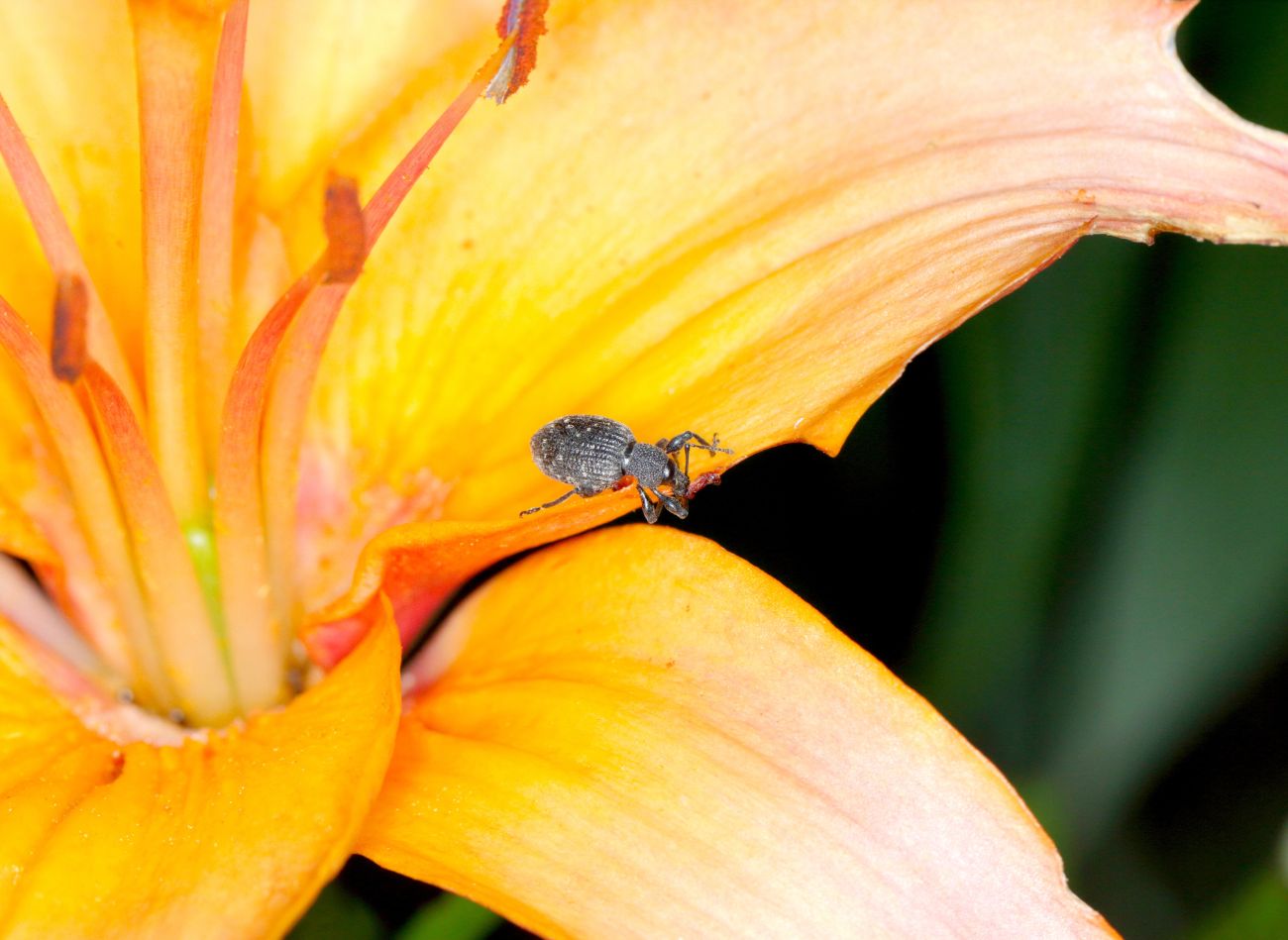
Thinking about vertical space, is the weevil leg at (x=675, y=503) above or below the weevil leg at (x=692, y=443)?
below

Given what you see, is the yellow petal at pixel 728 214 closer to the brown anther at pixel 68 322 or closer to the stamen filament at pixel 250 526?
the stamen filament at pixel 250 526

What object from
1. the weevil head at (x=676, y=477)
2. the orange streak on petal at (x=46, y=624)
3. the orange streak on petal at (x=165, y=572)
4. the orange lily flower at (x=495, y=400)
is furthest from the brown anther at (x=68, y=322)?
the weevil head at (x=676, y=477)

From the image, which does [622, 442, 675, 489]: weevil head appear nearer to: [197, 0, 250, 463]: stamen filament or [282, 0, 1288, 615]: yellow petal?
[282, 0, 1288, 615]: yellow petal

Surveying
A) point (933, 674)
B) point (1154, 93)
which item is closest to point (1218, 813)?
point (933, 674)

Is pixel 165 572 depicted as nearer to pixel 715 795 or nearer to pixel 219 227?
pixel 219 227

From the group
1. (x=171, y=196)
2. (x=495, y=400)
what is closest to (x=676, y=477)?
(x=495, y=400)
